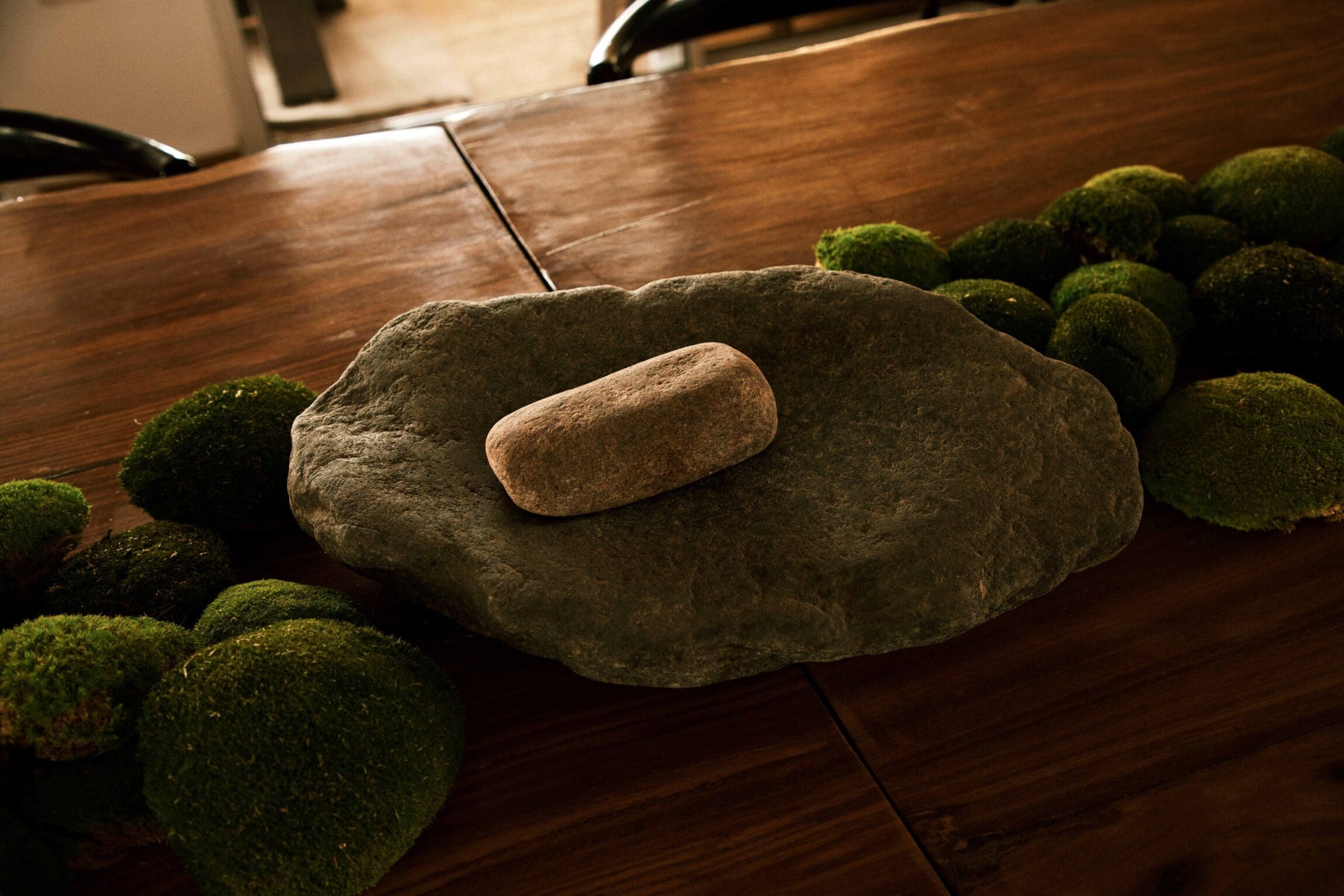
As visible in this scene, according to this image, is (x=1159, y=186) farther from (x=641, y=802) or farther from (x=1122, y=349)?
(x=641, y=802)

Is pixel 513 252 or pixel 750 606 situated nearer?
pixel 750 606

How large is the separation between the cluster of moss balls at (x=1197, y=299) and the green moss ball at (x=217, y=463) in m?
0.69

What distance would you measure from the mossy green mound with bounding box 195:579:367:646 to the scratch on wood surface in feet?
2.27

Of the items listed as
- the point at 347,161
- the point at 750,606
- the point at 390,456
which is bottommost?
the point at 750,606

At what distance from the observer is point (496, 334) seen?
100cm

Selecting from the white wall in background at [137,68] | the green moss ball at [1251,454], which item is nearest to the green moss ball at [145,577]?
the green moss ball at [1251,454]

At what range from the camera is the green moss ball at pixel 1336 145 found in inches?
58.6

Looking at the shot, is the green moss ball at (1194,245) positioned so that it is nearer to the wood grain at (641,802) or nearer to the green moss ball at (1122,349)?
the green moss ball at (1122,349)

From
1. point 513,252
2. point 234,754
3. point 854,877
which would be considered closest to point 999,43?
point 513,252

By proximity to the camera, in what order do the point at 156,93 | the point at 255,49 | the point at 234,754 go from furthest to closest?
the point at 255,49 < the point at 156,93 < the point at 234,754

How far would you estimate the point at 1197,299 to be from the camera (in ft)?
3.95

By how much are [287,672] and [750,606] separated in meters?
0.33

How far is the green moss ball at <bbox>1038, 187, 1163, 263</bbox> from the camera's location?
1275mm

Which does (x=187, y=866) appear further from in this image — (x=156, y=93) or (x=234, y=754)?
(x=156, y=93)
